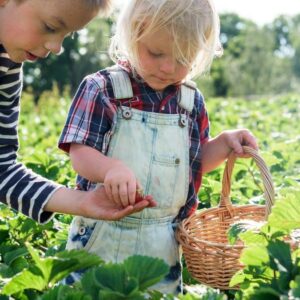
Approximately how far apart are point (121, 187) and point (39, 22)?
626 mm

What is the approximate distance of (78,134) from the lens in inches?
102

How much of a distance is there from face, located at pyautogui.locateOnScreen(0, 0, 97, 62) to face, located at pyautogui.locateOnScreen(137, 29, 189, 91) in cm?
26

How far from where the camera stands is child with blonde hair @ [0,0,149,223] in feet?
7.64

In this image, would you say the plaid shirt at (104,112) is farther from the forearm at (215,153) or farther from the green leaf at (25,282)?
the green leaf at (25,282)

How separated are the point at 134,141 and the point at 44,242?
893 millimetres

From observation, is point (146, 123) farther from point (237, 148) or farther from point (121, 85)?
point (237, 148)

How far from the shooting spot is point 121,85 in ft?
8.88

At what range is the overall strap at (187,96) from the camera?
2.82 metres

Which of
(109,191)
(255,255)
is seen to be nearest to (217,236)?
(109,191)

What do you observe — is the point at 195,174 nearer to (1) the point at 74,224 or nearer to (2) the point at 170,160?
(2) the point at 170,160

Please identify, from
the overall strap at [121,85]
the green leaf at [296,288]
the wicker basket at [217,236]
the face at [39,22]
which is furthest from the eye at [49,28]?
the green leaf at [296,288]

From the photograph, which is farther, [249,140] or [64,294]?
[249,140]

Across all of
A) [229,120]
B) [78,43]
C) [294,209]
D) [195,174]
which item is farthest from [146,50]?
[78,43]

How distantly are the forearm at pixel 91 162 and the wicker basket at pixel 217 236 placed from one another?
0.39 metres
